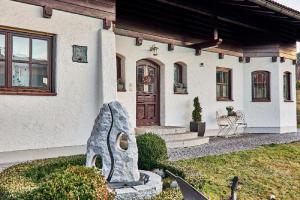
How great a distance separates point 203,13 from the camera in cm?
973

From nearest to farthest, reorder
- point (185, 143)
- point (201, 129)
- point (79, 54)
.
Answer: point (79, 54) → point (185, 143) → point (201, 129)

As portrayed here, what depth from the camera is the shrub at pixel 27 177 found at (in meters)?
3.30

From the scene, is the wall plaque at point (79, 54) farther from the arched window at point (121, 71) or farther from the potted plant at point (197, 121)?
the potted plant at point (197, 121)

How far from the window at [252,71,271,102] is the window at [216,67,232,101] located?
1.15 metres

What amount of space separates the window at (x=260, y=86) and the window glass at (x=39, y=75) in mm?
8926

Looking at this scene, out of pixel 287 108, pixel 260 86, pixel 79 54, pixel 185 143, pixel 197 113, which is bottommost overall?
pixel 185 143

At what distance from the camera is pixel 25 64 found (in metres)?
6.70

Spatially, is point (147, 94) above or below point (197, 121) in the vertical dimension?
above

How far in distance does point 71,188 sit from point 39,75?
14.6ft

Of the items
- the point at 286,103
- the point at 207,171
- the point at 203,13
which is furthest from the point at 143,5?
the point at 286,103

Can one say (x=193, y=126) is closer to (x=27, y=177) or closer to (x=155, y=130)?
(x=155, y=130)

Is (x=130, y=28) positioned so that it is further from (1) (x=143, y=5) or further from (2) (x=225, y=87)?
(2) (x=225, y=87)

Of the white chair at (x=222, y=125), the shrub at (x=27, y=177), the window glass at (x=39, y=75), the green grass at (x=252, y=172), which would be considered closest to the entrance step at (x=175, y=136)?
the green grass at (x=252, y=172)

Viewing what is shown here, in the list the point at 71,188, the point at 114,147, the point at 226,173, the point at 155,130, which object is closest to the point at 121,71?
the point at 155,130
